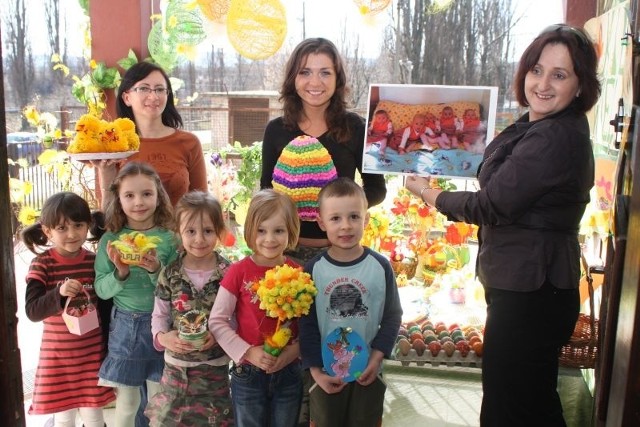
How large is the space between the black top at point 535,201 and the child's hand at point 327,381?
555 millimetres

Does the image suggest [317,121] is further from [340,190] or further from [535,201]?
[535,201]

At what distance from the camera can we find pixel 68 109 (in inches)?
144

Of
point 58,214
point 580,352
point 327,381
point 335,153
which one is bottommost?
point 580,352

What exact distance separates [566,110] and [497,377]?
32.8 inches

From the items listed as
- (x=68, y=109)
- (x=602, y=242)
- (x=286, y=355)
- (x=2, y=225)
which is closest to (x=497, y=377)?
(x=286, y=355)

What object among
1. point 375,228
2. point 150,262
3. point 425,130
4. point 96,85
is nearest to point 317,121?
point 425,130

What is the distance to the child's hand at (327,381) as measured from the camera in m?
1.87

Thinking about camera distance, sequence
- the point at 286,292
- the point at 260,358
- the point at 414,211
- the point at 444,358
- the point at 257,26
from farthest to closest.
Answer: the point at 414,211 → the point at 257,26 → the point at 444,358 → the point at 260,358 → the point at 286,292

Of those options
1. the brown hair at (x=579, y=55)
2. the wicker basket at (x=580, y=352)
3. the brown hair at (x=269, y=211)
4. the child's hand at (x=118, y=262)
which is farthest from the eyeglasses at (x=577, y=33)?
the child's hand at (x=118, y=262)

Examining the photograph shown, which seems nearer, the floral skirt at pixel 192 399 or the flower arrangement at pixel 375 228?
the floral skirt at pixel 192 399

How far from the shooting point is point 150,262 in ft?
6.66

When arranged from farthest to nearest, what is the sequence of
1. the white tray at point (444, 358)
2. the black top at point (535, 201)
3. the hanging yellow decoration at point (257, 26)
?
the hanging yellow decoration at point (257, 26) < the white tray at point (444, 358) < the black top at point (535, 201)

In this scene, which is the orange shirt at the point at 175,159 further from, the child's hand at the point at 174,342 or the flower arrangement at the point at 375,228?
the flower arrangement at the point at 375,228

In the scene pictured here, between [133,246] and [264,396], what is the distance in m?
0.64
